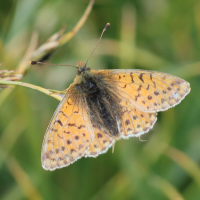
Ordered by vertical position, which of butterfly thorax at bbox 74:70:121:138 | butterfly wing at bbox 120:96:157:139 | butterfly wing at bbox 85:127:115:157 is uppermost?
butterfly thorax at bbox 74:70:121:138

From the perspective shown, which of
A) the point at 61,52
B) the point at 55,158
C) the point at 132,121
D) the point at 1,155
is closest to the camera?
the point at 55,158

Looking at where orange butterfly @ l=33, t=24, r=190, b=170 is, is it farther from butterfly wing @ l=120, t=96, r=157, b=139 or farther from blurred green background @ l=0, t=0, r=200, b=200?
blurred green background @ l=0, t=0, r=200, b=200

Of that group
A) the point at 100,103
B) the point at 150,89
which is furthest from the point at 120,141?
the point at 150,89

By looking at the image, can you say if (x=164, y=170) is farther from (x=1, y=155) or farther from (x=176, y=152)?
(x=1, y=155)

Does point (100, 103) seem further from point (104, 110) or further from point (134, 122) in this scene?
point (134, 122)

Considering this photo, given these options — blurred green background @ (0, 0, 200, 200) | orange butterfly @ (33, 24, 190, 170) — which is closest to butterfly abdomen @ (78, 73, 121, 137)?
orange butterfly @ (33, 24, 190, 170)

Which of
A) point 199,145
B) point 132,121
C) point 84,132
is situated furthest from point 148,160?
point 84,132

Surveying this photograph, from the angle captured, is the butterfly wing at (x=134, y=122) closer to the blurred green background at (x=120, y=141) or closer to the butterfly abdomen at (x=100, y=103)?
the butterfly abdomen at (x=100, y=103)
